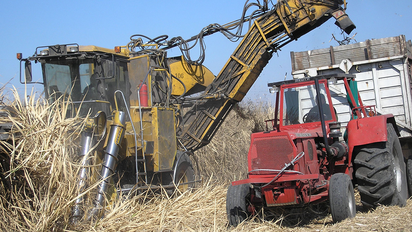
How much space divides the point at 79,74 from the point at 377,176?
4.64 meters

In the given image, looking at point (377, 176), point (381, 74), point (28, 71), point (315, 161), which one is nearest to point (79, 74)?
point (28, 71)

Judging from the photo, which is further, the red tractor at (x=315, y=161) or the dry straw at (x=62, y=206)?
the red tractor at (x=315, y=161)

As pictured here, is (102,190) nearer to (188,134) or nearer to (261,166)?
(261,166)

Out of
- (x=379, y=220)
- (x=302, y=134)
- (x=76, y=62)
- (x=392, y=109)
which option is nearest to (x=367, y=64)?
(x=392, y=109)

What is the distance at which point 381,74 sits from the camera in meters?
7.96

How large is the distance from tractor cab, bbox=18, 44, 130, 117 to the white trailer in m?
4.24

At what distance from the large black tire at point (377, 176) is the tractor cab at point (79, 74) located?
3.62 m

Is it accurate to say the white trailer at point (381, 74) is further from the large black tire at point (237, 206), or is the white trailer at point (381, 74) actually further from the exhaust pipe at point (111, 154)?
the exhaust pipe at point (111, 154)

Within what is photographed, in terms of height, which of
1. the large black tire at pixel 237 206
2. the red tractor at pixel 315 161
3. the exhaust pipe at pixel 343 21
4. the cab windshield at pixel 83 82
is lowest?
the large black tire at pixel 237 206

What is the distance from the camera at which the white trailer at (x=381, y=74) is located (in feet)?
25.4

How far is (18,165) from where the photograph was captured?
3.98m

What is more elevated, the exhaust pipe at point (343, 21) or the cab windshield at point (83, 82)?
the exhaust pipe at point (343, 21)

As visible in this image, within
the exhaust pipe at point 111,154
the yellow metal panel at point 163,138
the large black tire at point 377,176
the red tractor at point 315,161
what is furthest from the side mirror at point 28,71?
the large black tire at point 377,176

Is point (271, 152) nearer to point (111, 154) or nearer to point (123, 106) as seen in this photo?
point (111, 154)
